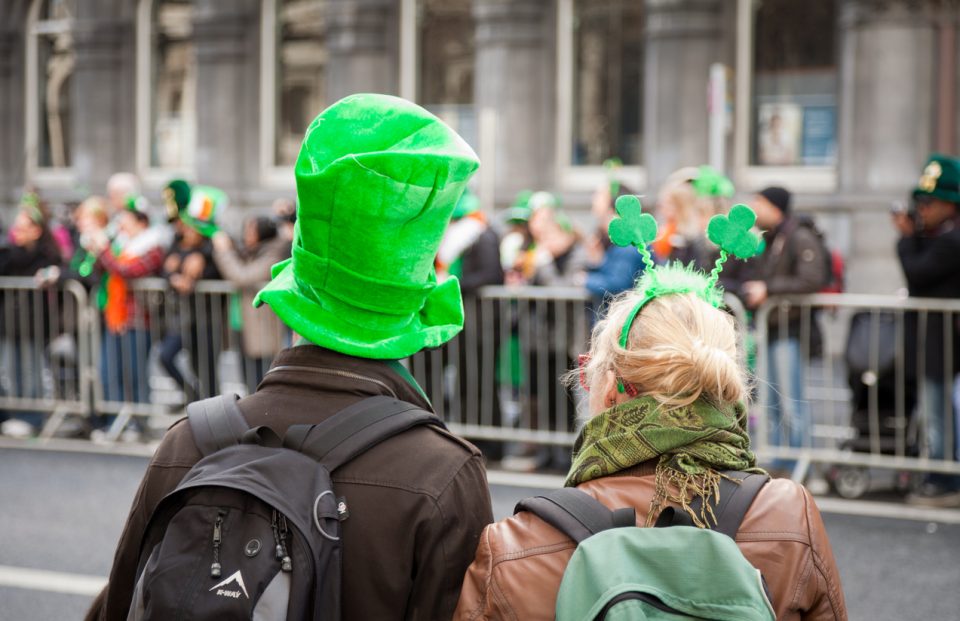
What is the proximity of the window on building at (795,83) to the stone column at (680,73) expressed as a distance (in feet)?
2.03

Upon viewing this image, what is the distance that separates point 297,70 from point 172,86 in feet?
9.21

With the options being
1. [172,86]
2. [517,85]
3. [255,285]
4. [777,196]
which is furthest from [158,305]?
[172,86]

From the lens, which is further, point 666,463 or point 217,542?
point 666,463

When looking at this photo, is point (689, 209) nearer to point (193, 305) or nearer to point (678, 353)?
point (193, 305)

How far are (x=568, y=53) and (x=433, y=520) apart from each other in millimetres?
15610

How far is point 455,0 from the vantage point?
1847cm

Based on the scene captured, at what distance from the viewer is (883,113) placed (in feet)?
48.9

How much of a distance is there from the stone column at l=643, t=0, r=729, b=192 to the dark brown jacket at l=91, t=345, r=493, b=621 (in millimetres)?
13945

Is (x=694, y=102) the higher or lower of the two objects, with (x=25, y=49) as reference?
lower

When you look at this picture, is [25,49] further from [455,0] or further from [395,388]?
[395,388]

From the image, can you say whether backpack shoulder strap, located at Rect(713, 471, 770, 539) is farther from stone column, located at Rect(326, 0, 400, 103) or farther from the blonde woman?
stone column, located at Rect(326, 0, 400, 103)

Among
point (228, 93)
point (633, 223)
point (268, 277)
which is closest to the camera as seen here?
point (633, 223)

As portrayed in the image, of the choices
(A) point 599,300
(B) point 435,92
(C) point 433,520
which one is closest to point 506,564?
(C) point 433,520

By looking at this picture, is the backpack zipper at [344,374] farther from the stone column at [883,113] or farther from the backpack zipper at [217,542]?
the stone column at [883,113]
